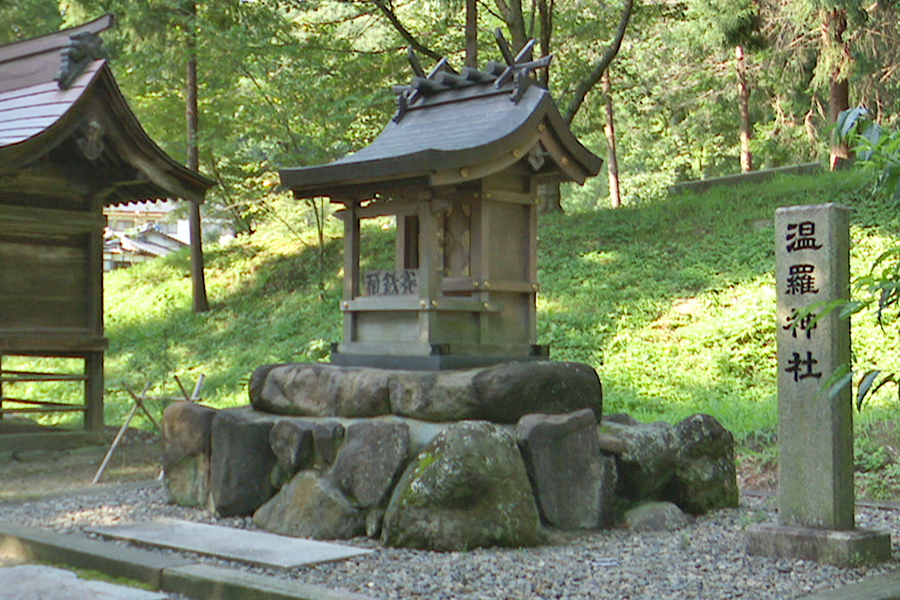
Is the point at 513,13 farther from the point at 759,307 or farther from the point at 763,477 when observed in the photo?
the point at 763,477

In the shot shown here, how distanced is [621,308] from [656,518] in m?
8.48

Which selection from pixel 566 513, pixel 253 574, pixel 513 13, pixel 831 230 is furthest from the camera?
pixel 513 13

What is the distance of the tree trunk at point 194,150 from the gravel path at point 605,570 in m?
13.7

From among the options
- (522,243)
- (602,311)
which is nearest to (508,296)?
(522,243)

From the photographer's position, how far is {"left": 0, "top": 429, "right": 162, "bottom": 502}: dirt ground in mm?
9516

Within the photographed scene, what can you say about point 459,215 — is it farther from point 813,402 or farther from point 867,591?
point 867,591

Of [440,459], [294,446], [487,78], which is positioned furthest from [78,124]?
[440,459]

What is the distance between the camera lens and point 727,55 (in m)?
27.4

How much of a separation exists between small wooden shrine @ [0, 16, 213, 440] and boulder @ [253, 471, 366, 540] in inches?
205

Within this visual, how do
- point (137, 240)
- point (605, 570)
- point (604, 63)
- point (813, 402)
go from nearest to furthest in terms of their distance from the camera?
point (605, 570) → point (813, 402) → point (604, 63) → point (137, 240)

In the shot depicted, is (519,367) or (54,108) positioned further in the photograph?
(54,108)

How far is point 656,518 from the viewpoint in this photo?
741 cm

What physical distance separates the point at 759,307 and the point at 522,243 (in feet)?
23.2

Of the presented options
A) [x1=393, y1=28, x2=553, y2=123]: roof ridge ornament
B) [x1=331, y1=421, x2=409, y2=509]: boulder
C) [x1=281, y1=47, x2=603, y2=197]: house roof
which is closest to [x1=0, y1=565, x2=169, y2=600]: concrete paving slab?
[x1=331, y1=421, x2=409, y2=509]: boulder
